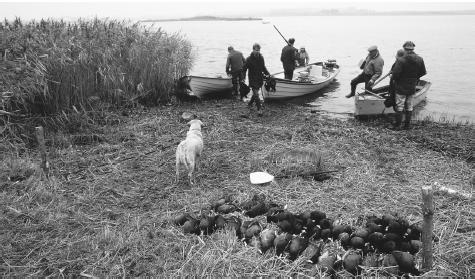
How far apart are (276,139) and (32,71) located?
588cm

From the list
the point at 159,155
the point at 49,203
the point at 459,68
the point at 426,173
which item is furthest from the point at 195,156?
the point at 459,68

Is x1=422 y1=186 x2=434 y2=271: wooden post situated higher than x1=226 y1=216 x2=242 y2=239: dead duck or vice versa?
x1=422 y1=186 x2=434 y2=271: wooden post

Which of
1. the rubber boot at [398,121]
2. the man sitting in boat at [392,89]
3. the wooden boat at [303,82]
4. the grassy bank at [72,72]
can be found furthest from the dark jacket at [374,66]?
the grassy bank at [72,72]

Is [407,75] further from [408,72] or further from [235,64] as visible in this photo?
[235,64]

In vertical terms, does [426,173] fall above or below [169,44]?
below

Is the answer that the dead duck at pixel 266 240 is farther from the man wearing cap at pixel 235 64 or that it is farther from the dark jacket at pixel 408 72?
the man wearing cap at pixel 235 64

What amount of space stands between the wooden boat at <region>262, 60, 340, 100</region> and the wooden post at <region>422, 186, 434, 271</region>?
9.28 m

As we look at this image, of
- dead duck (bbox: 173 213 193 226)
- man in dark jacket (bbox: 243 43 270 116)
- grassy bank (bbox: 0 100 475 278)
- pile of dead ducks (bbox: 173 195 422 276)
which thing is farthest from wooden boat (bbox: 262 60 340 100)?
dead duck (bbox: 173 213 193 226)

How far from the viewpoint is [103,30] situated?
473 inches

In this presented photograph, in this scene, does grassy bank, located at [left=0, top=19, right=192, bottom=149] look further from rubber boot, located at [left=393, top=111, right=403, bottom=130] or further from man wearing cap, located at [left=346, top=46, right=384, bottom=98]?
rubber boot, located at [left=393, top=111, right=403, bottom=130]

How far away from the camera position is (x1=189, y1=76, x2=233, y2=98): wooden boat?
43.6ft

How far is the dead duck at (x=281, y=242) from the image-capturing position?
175 inches

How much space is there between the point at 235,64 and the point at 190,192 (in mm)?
8001

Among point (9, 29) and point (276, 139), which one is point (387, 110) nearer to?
point (276, 139)
